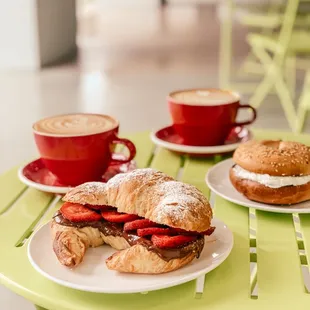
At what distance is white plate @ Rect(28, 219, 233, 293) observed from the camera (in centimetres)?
69

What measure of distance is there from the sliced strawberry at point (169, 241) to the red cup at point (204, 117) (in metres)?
0.50

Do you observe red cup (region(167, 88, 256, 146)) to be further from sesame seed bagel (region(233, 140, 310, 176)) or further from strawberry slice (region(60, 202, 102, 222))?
strawberry slice (region(60, 202, 102, 222))

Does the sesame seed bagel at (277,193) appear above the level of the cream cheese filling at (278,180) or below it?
below

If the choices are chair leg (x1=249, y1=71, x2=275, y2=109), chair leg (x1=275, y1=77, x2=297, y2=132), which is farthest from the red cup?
chair leg (x1=249, y1=71, x2=275, y2=109)

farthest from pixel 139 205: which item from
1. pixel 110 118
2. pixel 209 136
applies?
pixel 209 136

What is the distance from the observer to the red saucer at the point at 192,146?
3.88 ft

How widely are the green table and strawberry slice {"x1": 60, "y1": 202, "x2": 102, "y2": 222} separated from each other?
0.08 metres

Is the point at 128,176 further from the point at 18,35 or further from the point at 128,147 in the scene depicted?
the point at 18,35

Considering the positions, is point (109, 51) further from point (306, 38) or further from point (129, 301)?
point (129, 301)

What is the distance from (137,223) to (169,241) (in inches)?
2.4

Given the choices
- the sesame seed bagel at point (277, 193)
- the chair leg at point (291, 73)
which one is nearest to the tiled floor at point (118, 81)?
the chair leg at point (291, 73)

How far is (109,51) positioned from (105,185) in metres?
5.17

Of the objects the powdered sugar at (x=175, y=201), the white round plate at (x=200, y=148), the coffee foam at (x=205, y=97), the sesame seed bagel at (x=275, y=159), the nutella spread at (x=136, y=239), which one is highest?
the coffee foam at (x=205, y=97)

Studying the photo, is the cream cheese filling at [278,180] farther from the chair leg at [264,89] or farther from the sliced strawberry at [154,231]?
the chair leg at [264,89]
